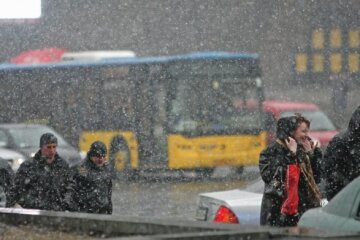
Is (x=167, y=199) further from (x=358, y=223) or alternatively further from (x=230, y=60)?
(x=358, y=223)

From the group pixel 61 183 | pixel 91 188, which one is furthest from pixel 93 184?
pixel 61 183

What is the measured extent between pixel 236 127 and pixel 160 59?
2.44m

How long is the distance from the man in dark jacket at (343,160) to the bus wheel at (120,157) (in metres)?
20.3

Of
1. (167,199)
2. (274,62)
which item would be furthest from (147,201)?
(274,62)

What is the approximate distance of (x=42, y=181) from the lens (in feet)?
37.4

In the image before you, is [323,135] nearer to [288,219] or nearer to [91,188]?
[91,188]

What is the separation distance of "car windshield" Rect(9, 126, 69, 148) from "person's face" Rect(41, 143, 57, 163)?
15.3m

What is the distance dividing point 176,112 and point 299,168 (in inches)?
766

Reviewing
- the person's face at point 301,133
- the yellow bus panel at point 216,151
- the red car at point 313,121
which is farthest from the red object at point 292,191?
the yellow bus panel at point 216,151

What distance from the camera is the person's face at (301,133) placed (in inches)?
375

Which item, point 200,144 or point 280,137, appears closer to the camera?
point 280,137

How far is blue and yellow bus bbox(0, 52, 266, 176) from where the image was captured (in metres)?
29.0

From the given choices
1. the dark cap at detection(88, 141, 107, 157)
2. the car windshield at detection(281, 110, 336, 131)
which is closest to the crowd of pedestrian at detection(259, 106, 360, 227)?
the dark cap at detection(88, 141, 107, 157)

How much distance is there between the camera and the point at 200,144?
1143 inches
